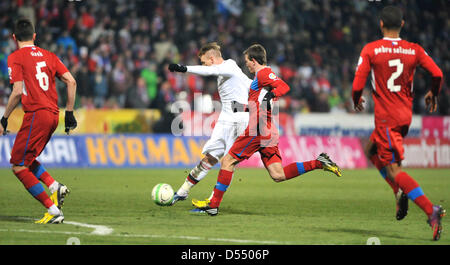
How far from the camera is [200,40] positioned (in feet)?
83.4

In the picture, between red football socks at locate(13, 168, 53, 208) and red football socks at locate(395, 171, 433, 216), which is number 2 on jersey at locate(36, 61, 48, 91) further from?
red football socks at locate(395, 171, 433, 216)

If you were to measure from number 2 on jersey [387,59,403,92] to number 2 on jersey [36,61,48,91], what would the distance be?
416 centimetres

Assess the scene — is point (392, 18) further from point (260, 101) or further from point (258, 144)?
point (258, 144)

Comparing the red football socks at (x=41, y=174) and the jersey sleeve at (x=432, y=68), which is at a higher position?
the jersey sleeve at (x=432, y=68)

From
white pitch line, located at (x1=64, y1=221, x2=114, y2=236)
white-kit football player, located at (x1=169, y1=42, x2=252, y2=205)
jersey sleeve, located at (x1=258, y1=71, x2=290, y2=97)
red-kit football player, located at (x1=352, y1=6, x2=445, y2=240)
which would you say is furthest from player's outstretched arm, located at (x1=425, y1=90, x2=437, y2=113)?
white pitch line, located at (x1=64, y1=221, x2=114, y2=236)

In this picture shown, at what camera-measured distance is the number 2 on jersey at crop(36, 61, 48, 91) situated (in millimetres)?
8961

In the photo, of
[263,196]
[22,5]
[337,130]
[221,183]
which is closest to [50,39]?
[22,5]

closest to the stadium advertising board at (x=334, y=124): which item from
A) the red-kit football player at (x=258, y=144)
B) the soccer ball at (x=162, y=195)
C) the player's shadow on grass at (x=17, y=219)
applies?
the soccer ball at (x=162, y=195)

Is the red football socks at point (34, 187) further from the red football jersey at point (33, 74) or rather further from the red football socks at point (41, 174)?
the red football jersey at point (33, 74)

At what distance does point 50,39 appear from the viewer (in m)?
22.4

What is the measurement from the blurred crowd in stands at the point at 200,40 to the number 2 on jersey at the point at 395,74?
567 inches

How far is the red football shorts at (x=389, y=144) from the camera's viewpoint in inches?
320
